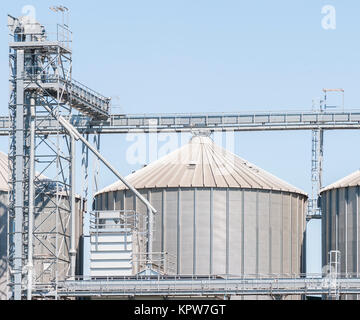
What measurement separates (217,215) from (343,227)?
976 cm

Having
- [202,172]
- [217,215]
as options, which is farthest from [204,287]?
[202,172]

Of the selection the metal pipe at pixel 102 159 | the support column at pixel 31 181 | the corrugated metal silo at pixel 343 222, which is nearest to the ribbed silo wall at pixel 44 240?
the support column at pixel 31 181

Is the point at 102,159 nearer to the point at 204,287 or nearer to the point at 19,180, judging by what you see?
the point at 19,180

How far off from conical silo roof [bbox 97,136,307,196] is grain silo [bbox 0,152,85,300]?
5950 millimetres

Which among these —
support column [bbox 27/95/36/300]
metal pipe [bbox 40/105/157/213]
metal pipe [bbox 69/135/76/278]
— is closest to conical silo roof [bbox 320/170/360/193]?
metal pipe [bbox 40/105/157/213]

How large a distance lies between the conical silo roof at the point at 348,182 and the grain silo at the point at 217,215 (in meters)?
4.43

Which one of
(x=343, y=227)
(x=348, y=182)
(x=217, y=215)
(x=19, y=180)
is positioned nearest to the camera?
(x=19, y=180)

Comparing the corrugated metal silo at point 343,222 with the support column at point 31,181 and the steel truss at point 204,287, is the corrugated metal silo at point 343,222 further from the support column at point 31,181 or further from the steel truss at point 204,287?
the support column at point 31,181

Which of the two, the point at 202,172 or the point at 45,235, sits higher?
the point at 202,172

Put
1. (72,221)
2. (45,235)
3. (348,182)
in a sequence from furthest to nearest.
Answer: (348,182)
(45,235)
(72,221)

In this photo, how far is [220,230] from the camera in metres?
78.4

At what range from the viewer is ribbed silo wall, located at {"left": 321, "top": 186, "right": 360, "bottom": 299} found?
75188 mm
